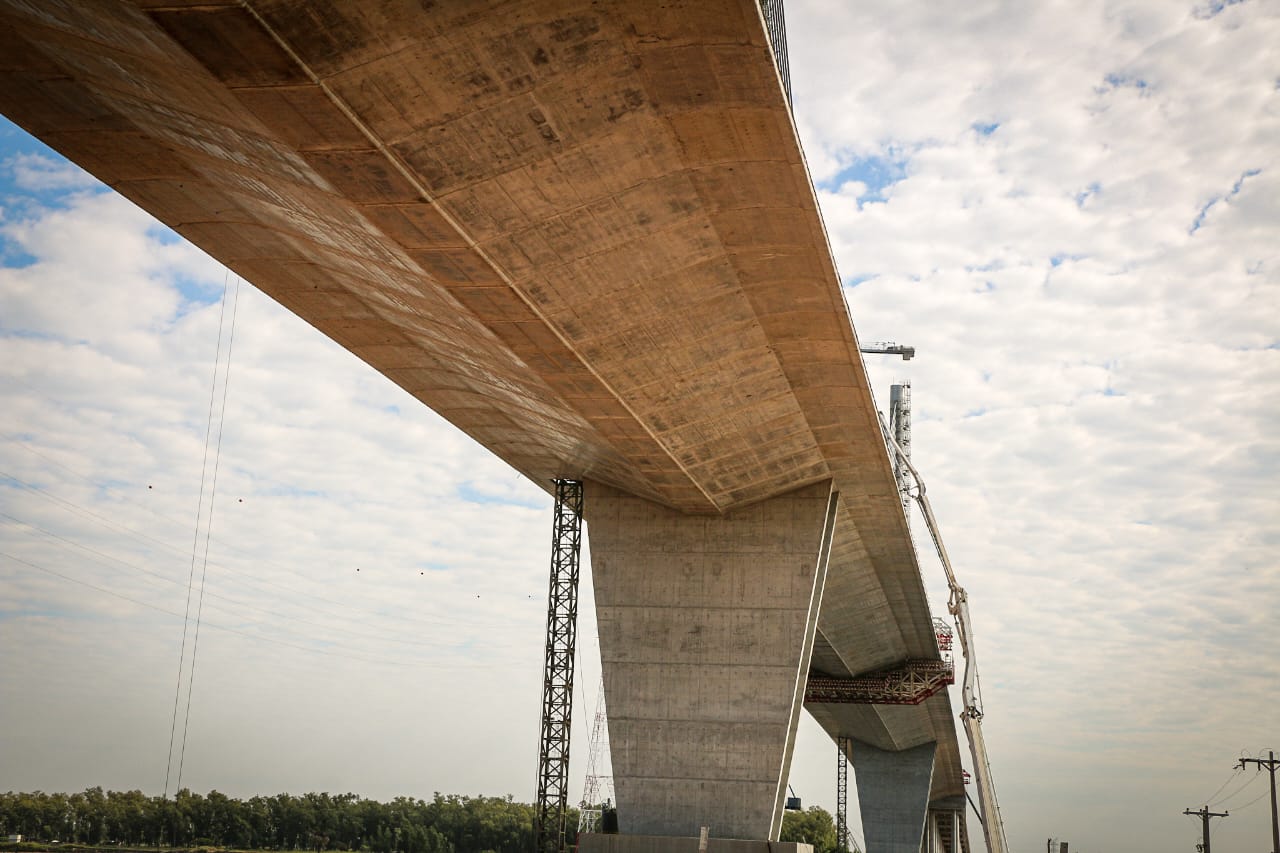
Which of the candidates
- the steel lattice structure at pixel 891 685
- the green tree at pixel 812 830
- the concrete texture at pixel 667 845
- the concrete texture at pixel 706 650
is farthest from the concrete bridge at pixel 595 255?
the green tree at pixel 812 830

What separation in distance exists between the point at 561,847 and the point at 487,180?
77.2 ft

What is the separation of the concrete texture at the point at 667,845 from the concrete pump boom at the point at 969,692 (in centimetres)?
988

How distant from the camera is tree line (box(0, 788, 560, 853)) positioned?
113m

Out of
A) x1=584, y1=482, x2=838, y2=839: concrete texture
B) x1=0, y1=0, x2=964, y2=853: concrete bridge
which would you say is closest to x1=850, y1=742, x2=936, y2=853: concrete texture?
x1=0, y1=0, x2=964, y2=853: concrete bridge

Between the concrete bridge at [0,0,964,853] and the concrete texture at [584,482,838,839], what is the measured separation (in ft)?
0.21

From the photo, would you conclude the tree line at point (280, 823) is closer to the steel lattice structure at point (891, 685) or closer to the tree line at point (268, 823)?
the tree line at point (268, 823)

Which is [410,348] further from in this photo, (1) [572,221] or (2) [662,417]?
(1) [572,221]

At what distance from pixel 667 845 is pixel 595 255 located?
55.5 feet

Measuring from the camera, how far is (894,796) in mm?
77938

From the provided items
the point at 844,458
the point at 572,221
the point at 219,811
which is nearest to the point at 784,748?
the point at 844,458

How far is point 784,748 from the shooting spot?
3030 cm

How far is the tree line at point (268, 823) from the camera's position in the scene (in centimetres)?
11275

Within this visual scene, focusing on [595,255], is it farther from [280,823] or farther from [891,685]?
[280,823]

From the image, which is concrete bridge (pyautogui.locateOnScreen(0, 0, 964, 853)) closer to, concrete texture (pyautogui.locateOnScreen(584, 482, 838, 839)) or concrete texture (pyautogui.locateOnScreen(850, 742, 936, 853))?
concrete texture (pyautogui.locateOnScreen(584, 482, 838, 839))
